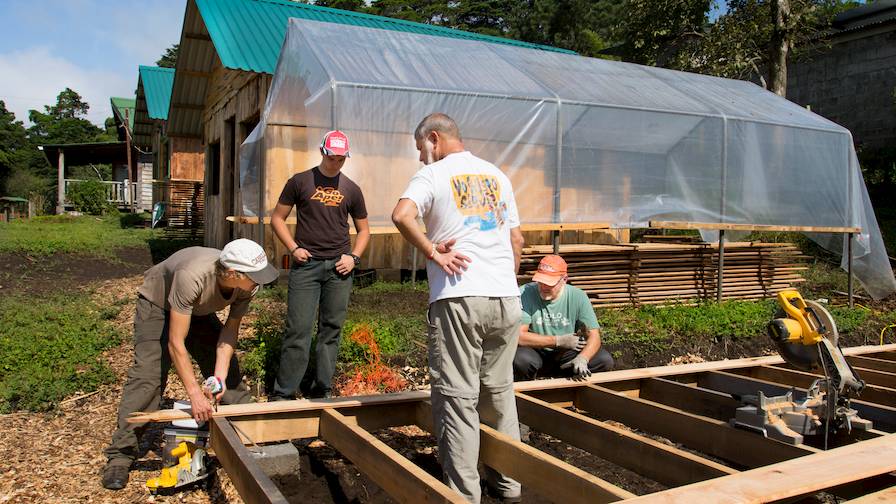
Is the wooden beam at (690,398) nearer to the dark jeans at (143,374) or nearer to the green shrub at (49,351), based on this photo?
the dark jeans at (143,374)

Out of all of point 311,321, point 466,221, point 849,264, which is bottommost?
point 311,321

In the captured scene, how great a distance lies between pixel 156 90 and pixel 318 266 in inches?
759

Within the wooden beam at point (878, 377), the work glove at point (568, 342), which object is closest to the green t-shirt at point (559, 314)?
the work glove at point (568, 342)

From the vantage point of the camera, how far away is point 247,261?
139 inches

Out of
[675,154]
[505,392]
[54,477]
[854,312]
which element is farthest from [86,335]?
[854,312]

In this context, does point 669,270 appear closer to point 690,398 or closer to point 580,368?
point 690,398

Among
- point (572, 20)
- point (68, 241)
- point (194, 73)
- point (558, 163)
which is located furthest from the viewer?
point (572, 20)

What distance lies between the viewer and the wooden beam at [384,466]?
269 centimetres

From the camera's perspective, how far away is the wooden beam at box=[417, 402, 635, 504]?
8.78 ft

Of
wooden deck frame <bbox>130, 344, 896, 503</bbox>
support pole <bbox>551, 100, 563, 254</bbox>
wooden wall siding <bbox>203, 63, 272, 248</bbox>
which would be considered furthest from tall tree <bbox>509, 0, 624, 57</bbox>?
wooden deck frame <bbox>130, 344, 896, 503</bbox>

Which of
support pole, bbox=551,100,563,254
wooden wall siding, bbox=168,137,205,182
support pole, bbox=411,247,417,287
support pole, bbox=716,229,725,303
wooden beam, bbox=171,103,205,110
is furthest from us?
wooden wall siding, bbox=168,137,205,182

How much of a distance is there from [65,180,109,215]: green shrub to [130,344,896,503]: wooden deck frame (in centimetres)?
2874

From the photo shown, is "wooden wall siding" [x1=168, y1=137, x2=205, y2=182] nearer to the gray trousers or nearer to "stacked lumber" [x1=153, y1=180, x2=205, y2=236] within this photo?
"stacked lumber" [x1=153, y1=180, x2=205, y2=236]

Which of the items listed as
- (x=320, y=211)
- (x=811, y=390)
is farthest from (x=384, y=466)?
(x=320, y=211)
